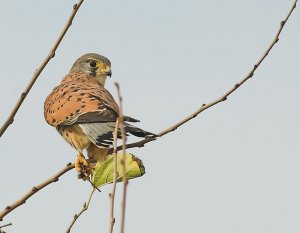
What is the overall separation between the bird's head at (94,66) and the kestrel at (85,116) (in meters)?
0.05

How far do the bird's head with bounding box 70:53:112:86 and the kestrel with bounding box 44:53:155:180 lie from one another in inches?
1.8

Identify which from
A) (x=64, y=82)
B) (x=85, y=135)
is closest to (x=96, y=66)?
(x=64, y=82)

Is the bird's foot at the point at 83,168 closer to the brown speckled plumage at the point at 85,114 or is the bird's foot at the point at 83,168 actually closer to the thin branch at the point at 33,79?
the brown speckled plumage at the point at 85,114

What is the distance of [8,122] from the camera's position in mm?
3305

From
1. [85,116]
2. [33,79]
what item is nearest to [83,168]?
[85,116]

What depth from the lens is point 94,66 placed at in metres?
8.12

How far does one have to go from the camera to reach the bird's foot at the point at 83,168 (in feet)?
15.9

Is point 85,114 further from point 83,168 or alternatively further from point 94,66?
point 94,66

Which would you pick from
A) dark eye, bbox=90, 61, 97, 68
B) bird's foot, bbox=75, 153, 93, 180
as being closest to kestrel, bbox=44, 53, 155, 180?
bird's foot, bbox=75, 153, 93, 180

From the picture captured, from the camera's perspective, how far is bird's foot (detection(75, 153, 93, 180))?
486 centimetres

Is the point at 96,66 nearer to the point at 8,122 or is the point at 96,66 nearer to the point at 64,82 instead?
the point at 64,82

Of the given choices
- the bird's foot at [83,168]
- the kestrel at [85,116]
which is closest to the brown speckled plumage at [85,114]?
the kestrel at [85,116]

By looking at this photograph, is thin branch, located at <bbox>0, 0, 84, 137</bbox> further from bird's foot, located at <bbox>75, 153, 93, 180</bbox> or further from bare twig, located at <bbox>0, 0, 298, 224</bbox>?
bird's foot, located at <bbox>75, 153, 93, 180</bbox>

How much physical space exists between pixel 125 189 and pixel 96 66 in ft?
20.4
